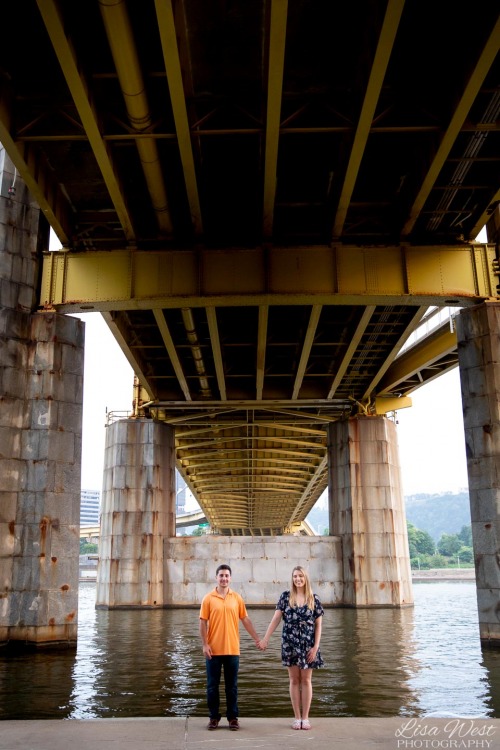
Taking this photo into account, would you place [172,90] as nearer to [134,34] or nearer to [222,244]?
[134,34]

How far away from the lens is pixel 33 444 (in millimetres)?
18562

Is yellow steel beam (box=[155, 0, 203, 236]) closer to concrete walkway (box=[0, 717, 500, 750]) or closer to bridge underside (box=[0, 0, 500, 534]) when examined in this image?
bridge underside (box=[0, 0, 500, 534])

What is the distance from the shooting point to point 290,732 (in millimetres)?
7164

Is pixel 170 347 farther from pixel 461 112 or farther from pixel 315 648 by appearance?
pixel 315 648

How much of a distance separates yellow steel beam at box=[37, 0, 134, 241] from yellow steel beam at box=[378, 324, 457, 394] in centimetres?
1507

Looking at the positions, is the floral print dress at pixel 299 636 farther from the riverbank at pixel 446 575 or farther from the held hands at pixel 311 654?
the riverbank at pixel 446 575

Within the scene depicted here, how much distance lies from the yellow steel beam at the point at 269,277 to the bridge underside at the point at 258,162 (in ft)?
0.14

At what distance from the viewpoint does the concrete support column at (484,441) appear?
1777cm

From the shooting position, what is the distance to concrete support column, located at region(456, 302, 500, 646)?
699 inches

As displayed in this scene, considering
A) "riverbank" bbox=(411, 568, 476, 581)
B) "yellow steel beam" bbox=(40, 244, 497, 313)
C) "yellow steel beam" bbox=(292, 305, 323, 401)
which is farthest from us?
"riverbank" bbox=(411, 568, 476, 581)

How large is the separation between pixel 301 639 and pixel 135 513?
30.0 m

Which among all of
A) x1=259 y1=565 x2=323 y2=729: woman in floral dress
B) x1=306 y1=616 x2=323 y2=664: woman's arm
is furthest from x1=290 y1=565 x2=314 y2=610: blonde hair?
x1=306 y1=616 x2=323 y2=664: woman's arm

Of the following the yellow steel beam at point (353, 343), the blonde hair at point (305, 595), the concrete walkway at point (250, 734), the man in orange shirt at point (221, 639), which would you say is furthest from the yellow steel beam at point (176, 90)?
the concrete walkway at point (250, 734)

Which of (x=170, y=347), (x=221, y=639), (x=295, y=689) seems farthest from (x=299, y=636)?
(x=170, y=347)
